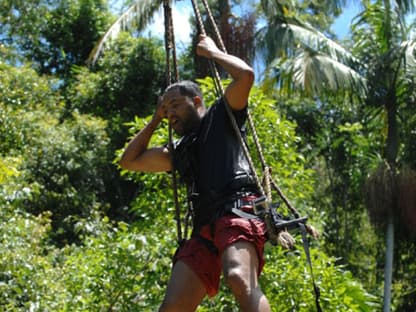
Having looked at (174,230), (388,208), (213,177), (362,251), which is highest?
(213,177)

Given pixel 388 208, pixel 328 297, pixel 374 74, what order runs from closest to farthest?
pixel 328 297 < pixel 388 208 < pixel 374 74

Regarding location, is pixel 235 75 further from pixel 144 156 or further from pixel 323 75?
pixel 323 75

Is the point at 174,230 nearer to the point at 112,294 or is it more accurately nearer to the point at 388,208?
the point at 112,294

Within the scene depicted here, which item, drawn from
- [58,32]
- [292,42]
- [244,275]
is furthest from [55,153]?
[244,275]

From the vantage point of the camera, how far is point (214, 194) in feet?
10.8

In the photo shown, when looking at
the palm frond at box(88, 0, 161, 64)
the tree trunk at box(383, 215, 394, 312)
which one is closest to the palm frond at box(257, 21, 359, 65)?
the palm frond at box(88, 0, 161, 64)

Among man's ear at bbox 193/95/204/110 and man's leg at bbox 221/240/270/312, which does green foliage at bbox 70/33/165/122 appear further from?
man's leg at bbox 221/240/270/312

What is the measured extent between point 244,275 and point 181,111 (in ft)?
2.55

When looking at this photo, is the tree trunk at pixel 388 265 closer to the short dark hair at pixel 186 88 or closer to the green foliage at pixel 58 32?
the green foliage at pixel 58 32

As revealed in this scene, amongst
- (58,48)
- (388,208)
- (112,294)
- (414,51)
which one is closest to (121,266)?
(112,294)

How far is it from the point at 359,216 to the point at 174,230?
767cm

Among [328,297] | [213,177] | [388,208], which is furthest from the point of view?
[388,208]

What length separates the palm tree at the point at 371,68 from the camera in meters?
10.1

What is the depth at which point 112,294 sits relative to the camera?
5.89m
